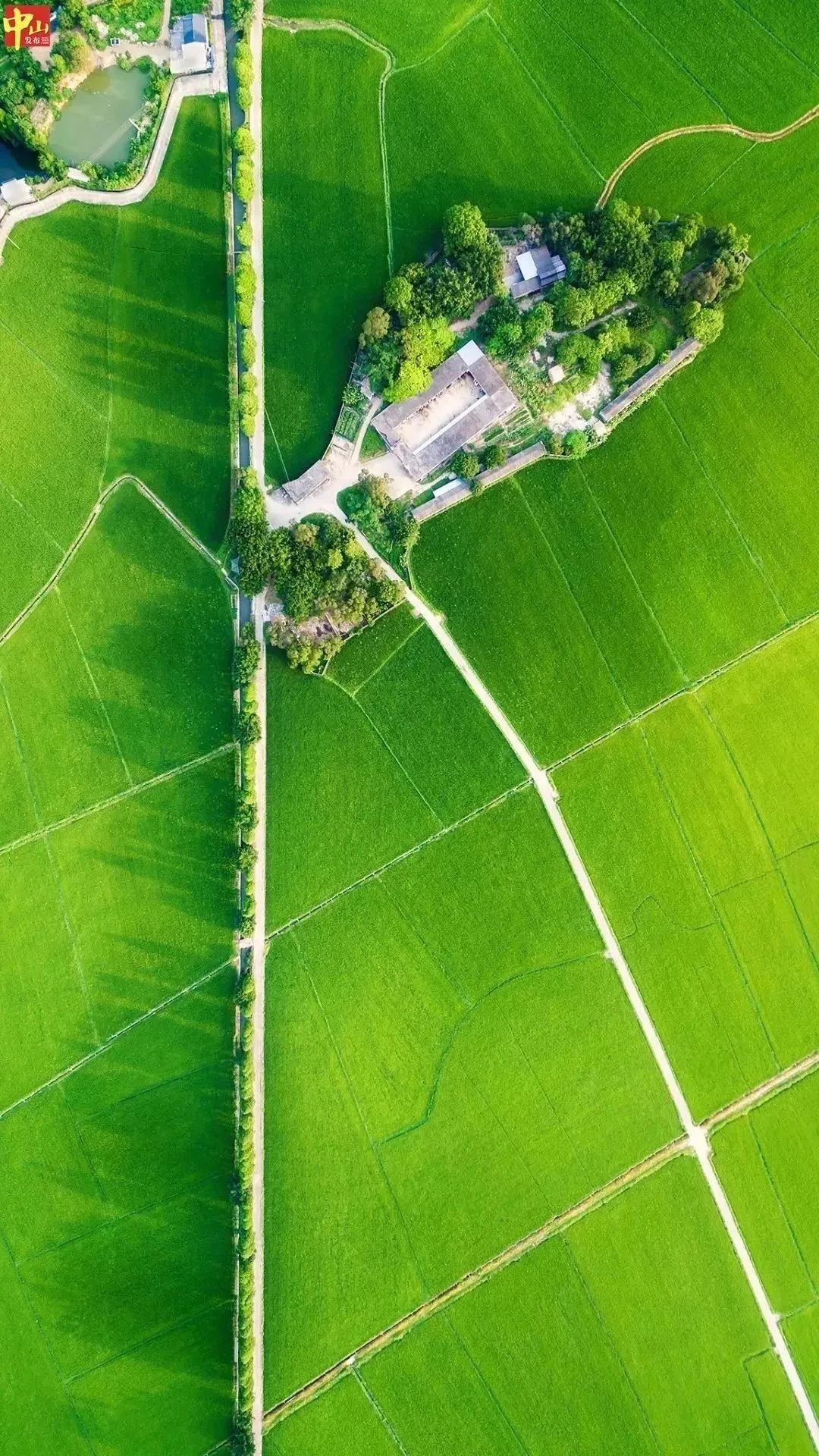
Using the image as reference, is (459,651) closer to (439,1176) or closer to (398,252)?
(398,252)

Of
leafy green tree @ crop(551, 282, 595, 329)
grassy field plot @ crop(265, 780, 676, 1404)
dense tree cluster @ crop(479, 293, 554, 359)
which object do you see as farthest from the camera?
grassy field plot @ crop(265, 780, 676, 1404)

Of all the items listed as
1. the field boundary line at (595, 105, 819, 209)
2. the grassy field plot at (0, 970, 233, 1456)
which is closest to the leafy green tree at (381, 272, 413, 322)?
the field boundary line at (595, 105, 819, 209)

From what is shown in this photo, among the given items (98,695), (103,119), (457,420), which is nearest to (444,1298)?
(98,695)

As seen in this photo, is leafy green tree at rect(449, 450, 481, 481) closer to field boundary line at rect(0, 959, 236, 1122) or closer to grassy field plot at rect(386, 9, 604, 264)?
grassy field plot at rect(386, 9, 604, 264)

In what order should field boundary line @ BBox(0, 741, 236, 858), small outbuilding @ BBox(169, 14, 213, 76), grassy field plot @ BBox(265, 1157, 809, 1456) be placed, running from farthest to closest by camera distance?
field boundary line @ BBox(0, 741, 236, 858) < grassy field plot @ BBox(265, 1157, 809, 1456) < small outbuilding @ BBox(169, 14, 213, 76)

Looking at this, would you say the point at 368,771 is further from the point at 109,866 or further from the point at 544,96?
the point at 544,96

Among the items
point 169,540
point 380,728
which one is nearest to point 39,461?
point 169,540
